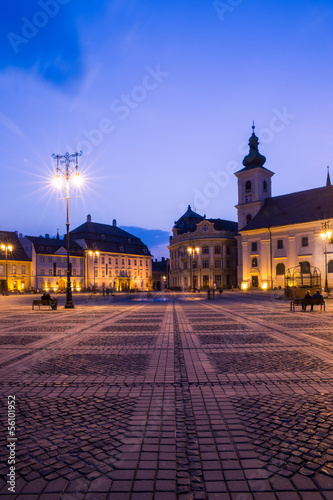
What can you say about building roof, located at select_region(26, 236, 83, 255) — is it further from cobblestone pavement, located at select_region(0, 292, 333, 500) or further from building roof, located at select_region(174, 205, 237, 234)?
cobblestone pavement, located at select_region(0, 292, 333, 500)

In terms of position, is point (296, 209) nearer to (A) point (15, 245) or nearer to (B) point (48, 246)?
(B) point (48, 246)

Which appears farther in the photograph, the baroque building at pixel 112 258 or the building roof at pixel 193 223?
the building roof at pixel 193 223

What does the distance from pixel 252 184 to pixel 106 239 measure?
35.4 metres

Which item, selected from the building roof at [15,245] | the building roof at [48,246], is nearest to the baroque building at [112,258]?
the building roof at [48,246]

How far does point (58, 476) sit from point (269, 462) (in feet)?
6.77

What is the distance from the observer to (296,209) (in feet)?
188

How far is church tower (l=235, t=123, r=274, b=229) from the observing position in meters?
65.5

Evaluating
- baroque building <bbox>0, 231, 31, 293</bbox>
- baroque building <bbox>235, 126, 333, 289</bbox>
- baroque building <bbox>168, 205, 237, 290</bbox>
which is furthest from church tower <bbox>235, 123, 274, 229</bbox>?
baroque building <bbox>0, 231, 31, 293</bbox>

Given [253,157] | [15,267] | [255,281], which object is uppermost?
[253,157]

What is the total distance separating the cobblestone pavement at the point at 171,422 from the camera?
10.5 ft

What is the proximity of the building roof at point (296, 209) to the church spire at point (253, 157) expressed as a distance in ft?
25.3

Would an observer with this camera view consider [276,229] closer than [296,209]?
No

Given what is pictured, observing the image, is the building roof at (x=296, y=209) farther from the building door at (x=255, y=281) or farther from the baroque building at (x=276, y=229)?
the building door at (x=255, y=281)

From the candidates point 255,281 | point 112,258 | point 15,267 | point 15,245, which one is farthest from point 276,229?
point 15,245
